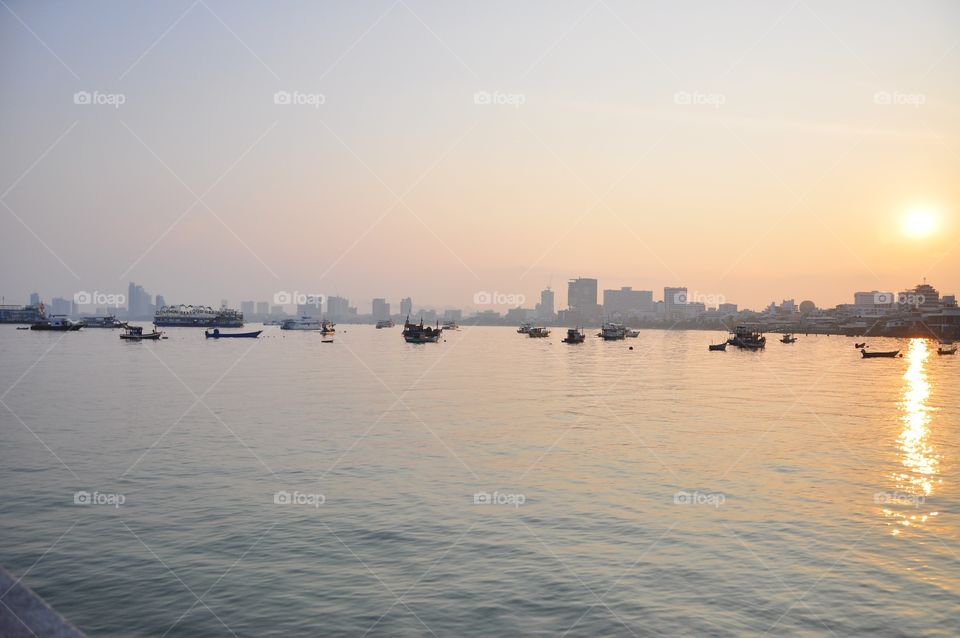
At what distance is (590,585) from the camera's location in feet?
53.6

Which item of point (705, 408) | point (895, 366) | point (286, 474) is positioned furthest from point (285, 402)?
point (895, 366)

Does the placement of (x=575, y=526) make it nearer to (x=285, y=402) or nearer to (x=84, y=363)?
(x=285, y=402)

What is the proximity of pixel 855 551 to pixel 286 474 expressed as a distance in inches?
772
